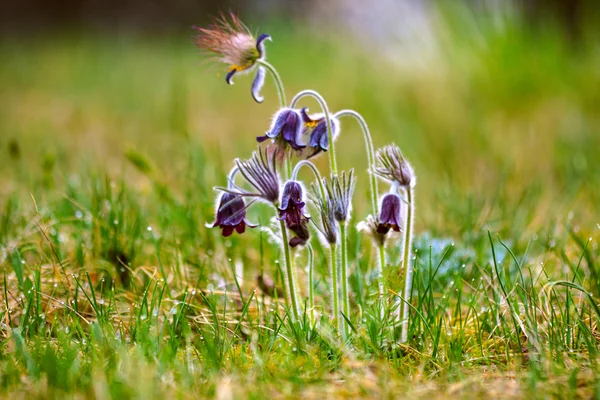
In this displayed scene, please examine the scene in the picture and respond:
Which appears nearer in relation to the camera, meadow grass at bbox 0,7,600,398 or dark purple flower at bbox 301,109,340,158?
meadow grass at bbox 0,7,600,398

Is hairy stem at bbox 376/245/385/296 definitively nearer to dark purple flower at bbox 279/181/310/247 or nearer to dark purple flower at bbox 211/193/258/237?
dark purple flower at bbox 279/181/310/247

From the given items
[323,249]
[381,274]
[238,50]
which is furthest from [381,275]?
[238,50]

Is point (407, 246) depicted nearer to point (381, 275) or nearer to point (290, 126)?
point (381, 275)

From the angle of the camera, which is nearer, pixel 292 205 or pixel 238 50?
pixel 292 205

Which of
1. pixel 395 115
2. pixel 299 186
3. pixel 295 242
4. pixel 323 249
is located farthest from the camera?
pixel 395 115

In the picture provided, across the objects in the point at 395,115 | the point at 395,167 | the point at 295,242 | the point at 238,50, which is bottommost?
the point at 295,242

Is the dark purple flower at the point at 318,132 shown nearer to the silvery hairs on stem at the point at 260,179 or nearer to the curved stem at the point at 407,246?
the silvery hairs on stem at the point at 260,179

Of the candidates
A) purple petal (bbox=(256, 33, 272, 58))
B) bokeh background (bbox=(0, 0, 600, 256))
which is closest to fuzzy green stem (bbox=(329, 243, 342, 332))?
purple petal (bbox=(256, 33, 272, 58))
